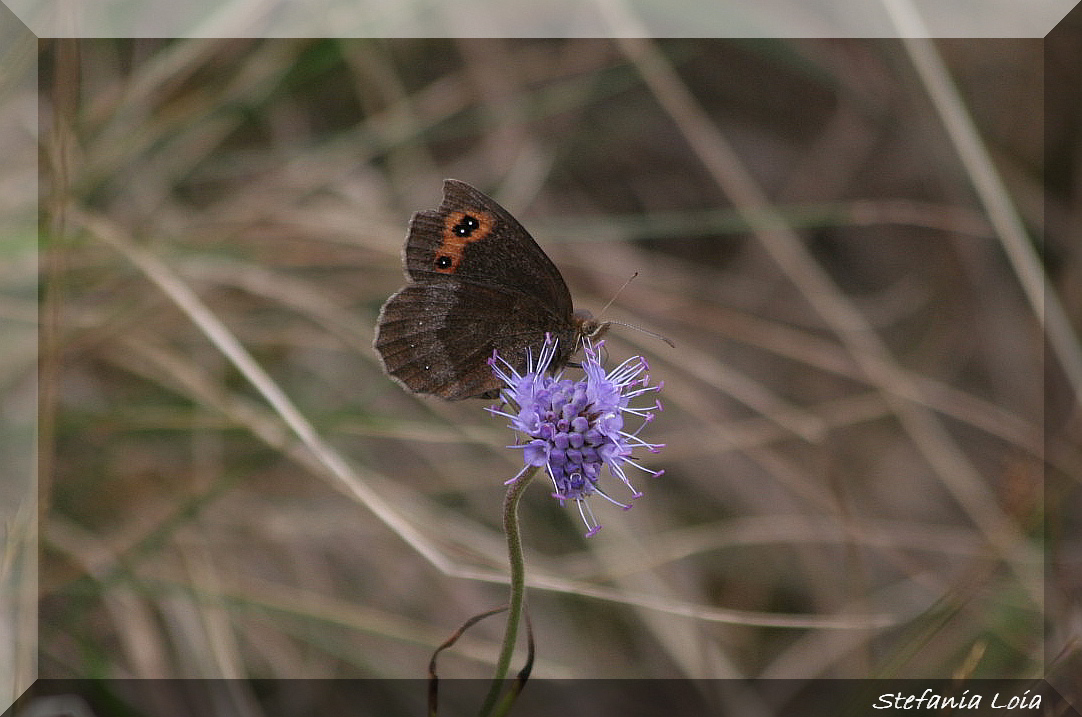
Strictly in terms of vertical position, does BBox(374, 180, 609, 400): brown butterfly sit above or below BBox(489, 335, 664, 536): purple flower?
above

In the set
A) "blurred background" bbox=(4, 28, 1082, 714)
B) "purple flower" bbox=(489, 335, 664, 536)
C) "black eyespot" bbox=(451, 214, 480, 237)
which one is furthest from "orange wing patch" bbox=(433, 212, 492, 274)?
"blurred background" bbox=(4, 28, 1082, 714)

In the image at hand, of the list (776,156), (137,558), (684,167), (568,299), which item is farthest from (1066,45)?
(137,558)

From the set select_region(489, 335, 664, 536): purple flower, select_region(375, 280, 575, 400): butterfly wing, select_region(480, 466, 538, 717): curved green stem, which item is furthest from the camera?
select_region(375, 280, 575, 400): butterfly wing

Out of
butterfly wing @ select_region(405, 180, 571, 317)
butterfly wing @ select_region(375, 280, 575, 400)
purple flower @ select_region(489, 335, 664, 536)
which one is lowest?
purple flower @ select_region(489, 335, 664, 536)

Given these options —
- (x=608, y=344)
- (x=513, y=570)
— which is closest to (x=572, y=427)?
(x=513, y=570)

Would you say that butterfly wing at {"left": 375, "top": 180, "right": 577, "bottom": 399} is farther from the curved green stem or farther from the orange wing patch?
the curved green stem

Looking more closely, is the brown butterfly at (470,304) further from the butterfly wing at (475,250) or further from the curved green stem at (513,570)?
the curved green stem at (513,570)

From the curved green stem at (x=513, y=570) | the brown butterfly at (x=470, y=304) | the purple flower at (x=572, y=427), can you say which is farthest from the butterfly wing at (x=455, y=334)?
the curved green stem at (x=513, y=570)
